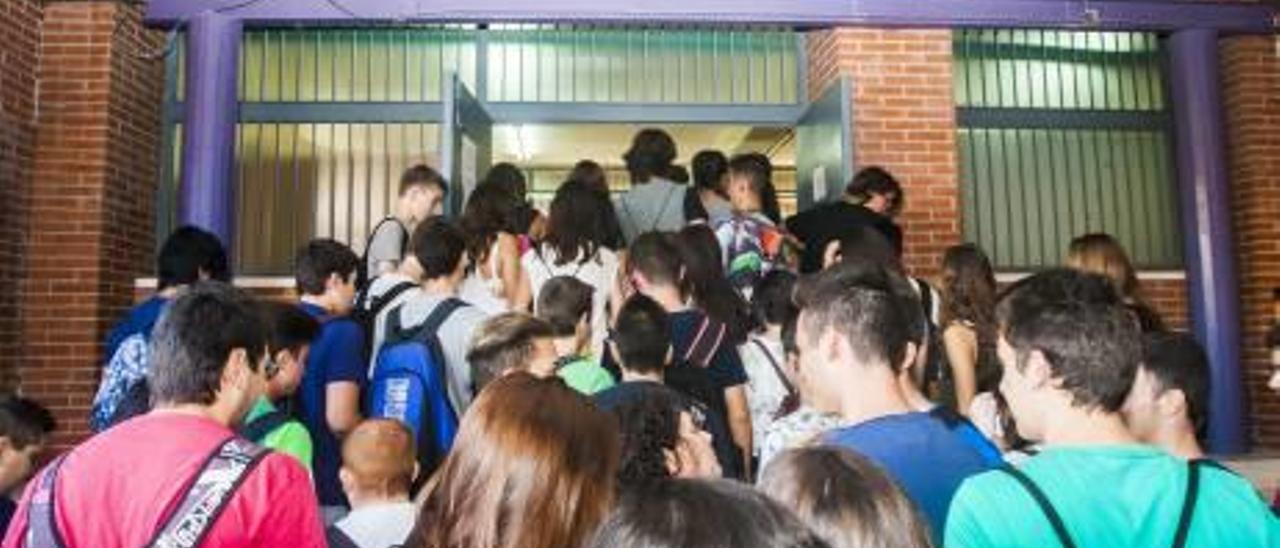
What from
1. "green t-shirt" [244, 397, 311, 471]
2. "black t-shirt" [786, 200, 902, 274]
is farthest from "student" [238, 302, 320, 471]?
"black t-shirt" [786, 200, 902, 274]

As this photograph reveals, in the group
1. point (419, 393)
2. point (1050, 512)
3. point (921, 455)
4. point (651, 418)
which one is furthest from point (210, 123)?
point (1050, 512)

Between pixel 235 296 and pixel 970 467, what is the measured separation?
4.92ft

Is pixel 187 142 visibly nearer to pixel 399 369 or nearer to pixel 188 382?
pixel 399 369

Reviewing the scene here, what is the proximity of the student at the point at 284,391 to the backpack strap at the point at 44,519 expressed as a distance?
0.70 m

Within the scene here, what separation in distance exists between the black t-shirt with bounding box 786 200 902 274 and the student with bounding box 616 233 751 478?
4.43ft

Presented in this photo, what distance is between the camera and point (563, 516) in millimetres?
1932

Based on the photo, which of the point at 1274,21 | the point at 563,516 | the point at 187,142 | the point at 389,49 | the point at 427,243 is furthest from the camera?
the point at 389,49

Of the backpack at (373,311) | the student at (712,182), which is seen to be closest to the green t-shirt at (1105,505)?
the backpack at (373,311)

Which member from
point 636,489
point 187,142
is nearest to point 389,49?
point 187,142

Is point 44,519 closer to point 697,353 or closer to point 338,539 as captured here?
point 338,539

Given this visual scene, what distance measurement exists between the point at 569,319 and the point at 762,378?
706 mm

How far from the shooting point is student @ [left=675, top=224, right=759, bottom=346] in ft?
14.0

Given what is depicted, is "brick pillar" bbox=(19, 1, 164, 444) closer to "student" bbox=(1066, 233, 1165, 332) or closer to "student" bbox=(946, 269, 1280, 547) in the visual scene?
"student" bbox=(1066, 233, 1165, 332)

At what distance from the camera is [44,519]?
6.94 feet
